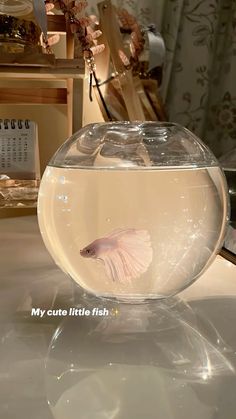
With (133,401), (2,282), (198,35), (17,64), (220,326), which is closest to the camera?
(133,401)

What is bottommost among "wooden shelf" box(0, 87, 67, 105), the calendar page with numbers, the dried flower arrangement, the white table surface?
the calendar page with numbers

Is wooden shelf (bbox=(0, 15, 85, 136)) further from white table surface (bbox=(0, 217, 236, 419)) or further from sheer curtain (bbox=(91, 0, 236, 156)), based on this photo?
white table surface (bbox=(0, 217, 236, 419))

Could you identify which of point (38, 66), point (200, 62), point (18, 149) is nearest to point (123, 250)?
point (38, 66)

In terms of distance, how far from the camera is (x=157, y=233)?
1.59 ft

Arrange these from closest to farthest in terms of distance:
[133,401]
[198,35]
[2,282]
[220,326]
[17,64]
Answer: [133,401] → [220,326] → [2,282] → [17,64] → [198,35]

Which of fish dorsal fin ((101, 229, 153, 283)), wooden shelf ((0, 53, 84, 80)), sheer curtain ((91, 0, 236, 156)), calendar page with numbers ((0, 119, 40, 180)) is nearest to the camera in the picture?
fish dorsal fin ((101, 229, 153, 283))

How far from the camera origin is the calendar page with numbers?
1.05 meters

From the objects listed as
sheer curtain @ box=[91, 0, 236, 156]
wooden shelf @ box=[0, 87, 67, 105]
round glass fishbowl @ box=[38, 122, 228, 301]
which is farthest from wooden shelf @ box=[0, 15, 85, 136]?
round glass fishbowl @ box=[38, 122, 228, 301]

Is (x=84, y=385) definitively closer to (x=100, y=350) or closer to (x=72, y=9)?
(x=100, y=350)

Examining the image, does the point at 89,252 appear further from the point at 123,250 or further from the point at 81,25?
the point at 81,25

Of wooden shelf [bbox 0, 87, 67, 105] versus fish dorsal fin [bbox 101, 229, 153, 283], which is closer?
fish dorsal fin [bbox 101, 229, 153, 283]

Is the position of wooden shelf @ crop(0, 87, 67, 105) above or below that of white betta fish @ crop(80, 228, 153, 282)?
below

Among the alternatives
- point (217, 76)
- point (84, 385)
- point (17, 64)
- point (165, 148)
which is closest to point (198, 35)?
point (217, 76)

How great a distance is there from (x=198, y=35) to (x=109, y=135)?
75 centimetres
